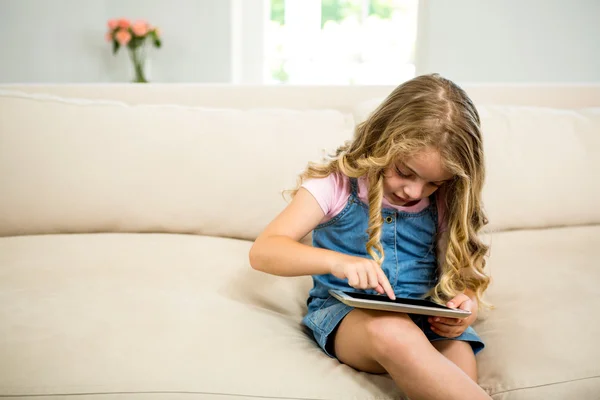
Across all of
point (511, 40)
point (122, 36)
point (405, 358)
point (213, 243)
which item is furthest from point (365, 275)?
point (122, 36)

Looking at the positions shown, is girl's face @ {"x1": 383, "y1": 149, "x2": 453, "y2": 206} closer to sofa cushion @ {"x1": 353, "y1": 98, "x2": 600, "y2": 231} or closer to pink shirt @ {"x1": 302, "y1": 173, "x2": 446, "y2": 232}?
pink shirt @ {"x1": 302, "y1": 173, "x2": 446, "y2": 232}

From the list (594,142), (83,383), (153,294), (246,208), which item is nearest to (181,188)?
(246,208)

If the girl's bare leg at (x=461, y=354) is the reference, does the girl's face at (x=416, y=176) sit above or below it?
above

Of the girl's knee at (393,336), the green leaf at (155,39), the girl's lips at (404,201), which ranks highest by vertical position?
the green leaf at (155,39)

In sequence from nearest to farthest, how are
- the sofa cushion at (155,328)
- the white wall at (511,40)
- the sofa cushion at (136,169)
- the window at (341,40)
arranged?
the sofa cushion at (155,328) → the sofa cushion at (136,169) → the white wall at (511,40) → the window at (341,40)

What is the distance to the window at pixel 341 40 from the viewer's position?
502cm

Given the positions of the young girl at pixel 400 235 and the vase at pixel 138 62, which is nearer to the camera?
the young girl at pixel 400 235

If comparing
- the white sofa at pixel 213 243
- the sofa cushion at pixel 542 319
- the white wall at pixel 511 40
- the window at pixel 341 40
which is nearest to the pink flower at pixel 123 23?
the window at pixel 341 40

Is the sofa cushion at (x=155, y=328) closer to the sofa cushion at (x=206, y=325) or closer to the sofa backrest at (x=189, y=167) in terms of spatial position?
the sofa cushion at (x=206, y=325)

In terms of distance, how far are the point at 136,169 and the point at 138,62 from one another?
302cm

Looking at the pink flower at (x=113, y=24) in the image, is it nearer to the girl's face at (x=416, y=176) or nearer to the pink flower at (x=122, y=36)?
the pink flower at (x=122, y=36)

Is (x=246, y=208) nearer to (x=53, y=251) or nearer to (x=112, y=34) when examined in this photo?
(x=53, y=251)

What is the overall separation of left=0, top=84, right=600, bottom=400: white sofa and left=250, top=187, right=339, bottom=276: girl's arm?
13 centimetres


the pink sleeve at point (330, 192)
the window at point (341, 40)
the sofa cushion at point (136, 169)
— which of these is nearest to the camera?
the pink sleeve at point (330, 192)
